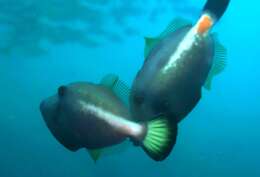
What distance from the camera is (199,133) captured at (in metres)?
79.4

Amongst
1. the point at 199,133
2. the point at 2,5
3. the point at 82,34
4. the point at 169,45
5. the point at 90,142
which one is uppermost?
the point at 169,45

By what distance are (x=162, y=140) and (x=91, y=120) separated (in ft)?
0.66

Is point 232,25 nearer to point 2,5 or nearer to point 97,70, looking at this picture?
point 97,70

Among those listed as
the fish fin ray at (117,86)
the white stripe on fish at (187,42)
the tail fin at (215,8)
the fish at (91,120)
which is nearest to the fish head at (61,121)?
the fish at (91,120)

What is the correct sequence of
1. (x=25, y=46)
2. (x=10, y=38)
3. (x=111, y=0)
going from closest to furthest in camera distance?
(x=111, y=0)
(x=10, y=38)
(x=25, y=46)

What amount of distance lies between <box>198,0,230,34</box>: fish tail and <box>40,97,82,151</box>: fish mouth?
0.38m

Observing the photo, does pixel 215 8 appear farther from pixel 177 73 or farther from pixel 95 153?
pixel 95 153

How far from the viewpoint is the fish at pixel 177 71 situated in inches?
35.1

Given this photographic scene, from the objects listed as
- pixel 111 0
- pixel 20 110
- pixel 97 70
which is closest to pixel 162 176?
pixel 111 0

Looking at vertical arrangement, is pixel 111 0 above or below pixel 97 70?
above

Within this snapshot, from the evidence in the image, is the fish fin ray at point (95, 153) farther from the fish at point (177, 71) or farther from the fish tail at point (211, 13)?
the fish tail at point (211, 13)

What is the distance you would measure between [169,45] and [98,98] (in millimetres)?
210

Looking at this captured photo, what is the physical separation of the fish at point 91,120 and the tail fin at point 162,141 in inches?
1.0

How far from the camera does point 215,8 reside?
954 millimetres
